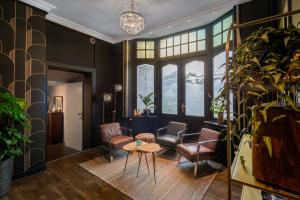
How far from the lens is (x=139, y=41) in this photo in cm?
499

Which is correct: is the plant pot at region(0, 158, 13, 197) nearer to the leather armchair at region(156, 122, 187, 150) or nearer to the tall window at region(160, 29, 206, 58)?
the leather armchair at region(156, 122, 187, 150)

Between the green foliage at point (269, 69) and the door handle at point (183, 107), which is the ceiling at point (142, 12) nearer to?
the door handle at point (183, 107)

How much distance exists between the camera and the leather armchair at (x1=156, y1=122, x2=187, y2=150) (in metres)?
3.82

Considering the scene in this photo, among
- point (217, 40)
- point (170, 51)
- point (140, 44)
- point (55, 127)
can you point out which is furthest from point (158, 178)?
point (55, 127)

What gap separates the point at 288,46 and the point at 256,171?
56 centimetres

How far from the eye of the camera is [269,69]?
647mm

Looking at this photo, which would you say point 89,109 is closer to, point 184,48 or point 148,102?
point 148,102

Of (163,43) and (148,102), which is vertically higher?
(163,43)

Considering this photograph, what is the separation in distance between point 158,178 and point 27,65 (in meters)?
3.23

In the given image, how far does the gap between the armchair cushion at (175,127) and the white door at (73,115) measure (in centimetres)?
251

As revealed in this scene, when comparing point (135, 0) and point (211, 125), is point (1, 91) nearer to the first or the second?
point (135, 0)

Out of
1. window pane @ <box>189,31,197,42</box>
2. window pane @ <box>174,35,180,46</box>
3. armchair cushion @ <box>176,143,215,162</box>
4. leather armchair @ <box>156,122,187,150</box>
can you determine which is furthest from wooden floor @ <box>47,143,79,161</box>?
window pane @ <box>189,31,197,42</box>

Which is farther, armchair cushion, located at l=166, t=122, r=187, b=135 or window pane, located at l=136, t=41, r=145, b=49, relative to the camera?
window pane, located at l=136, t=41, r=145, b=49

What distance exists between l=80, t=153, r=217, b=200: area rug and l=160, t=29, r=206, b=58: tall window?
2956 mm
